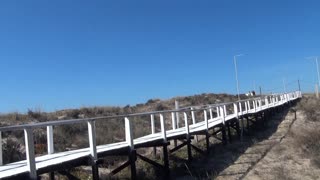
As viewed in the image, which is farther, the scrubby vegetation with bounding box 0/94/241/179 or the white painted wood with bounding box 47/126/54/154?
the scrubby vegetation with bounding box 0/94/241/179

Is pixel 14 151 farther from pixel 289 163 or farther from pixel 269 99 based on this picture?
pixel 269 99

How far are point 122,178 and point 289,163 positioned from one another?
6018 mm

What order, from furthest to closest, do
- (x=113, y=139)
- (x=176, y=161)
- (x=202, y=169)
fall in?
(x=113, y=139) < (x=176, y=161) < (x=202, y=169)

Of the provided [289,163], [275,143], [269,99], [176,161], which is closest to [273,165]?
[289,163]

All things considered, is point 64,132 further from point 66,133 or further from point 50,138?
point 50,138

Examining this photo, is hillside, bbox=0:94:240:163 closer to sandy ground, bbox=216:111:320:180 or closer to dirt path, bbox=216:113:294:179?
dirt path, bbox=216:113:294:179

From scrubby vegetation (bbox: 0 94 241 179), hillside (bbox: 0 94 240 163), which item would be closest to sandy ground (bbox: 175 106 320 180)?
scrubby vegetation (bbox: 0 94 241 179)

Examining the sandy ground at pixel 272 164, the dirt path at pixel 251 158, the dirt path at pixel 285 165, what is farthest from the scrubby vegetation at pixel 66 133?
the dirt path at pixel 285 165

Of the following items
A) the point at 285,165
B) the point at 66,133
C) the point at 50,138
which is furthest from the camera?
the point at 66,133

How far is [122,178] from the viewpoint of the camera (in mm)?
14312

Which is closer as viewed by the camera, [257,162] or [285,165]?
[285,165]

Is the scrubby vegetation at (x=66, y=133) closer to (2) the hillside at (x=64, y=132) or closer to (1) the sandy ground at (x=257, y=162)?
(2) the hillside at (x=64, y=132)

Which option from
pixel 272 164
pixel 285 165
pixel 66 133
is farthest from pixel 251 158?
pixel 66 133

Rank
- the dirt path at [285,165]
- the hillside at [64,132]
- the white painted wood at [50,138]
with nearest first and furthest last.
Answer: the white painted wood at [50,138], the dirt path at [285,165], the hillside at [64,132]
